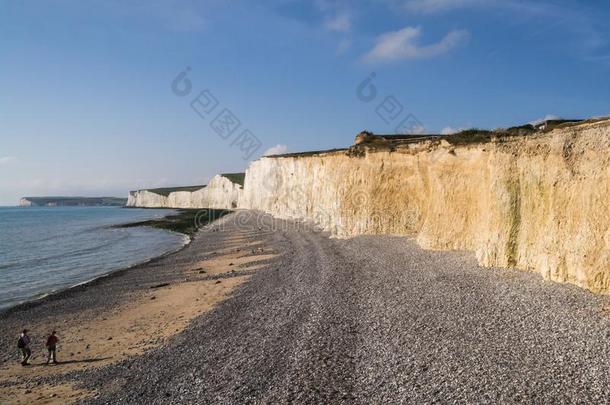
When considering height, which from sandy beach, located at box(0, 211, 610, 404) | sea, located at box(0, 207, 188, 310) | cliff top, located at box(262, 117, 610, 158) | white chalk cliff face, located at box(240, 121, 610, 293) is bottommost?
sea, located at box(0, 207, 188, 310)

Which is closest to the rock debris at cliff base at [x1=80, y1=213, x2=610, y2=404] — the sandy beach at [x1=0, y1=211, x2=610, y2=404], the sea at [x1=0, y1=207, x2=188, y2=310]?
the sandy beach at [x1=0, y1=211, x2=610, y2=404]

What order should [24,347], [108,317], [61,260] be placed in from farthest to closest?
[61,260]
[108,317]
[24,347]

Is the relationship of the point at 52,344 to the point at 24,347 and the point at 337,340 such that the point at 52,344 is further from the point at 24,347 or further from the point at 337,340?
the point at 337,340

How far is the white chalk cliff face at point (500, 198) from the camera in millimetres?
13375

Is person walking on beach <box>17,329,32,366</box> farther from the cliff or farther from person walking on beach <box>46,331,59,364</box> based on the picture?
the cliff

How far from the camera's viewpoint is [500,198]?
1794 centimetres

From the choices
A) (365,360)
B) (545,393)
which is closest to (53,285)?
(365,360)

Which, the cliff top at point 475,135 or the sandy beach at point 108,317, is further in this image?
the cliff top at point 475,135

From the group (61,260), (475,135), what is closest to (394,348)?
(475,135)

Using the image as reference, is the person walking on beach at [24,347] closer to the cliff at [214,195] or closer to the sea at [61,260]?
the sea at [61,260]

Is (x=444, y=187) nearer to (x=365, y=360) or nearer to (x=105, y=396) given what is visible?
(x=365, y=360)

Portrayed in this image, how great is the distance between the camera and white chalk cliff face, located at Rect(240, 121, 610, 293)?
43.9ft

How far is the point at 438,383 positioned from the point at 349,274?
11.4 m

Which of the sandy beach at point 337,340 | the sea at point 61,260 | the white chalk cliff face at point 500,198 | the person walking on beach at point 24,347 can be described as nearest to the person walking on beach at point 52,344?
the sandy beach at point 337,340
